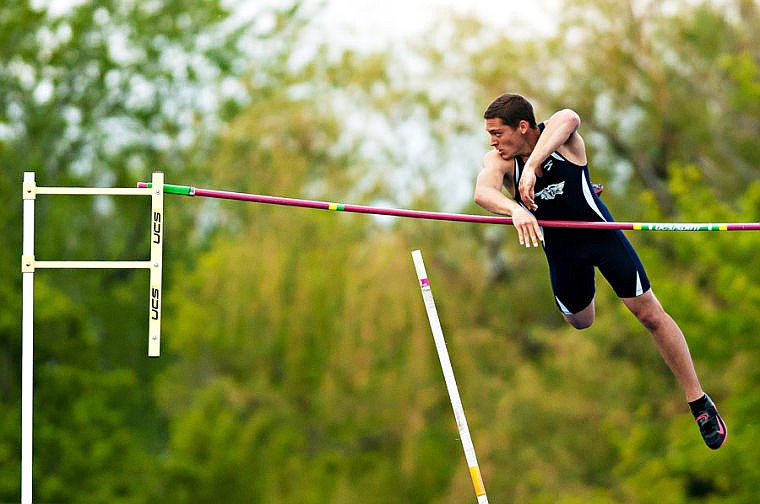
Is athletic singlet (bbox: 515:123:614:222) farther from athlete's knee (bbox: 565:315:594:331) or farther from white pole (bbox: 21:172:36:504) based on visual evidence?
white pole (bbox: 21:172:36:504)

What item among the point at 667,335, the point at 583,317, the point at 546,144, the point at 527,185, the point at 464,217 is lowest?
the point at 667,335

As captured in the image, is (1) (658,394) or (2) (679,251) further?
(1) (658,394)

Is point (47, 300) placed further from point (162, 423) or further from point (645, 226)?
point (645, 226)

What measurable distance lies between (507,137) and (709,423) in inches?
74.1

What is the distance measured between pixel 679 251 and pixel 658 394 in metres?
3.01

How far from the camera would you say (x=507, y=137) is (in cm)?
674

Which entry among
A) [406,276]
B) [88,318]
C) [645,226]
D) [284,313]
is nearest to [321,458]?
[284,313]

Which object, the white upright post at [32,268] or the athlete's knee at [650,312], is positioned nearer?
the white upright post at [32,268]

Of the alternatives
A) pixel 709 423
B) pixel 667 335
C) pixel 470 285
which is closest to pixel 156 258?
pixel 667 335

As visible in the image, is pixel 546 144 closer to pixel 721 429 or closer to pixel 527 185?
pixel 527 185

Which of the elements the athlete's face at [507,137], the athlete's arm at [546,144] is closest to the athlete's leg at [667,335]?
the athlete's arm at [546,144]

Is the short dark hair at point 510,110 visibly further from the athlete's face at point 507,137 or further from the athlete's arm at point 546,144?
the athlete's arm at point 546,144

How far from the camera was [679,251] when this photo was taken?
21.2 meters

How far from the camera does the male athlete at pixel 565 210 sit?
6.57 m
